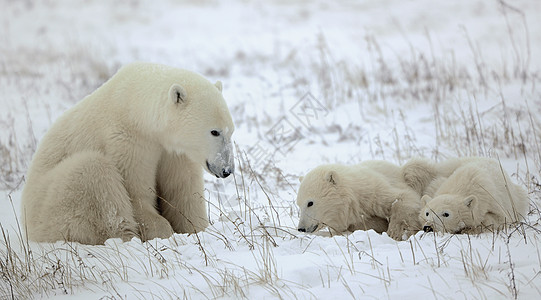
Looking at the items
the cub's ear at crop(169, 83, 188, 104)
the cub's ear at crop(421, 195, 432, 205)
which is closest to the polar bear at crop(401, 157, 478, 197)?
the cub's ear at crop(421, 195, 432, 205)

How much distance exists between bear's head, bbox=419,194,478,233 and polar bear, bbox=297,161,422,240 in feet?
1.06

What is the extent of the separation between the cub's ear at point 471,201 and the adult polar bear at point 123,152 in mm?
1833

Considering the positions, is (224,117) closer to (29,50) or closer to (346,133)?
(346,133)

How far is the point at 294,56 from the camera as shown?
1374 cm

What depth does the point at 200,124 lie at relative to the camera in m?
4.26

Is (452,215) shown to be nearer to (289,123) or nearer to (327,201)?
(327,201)

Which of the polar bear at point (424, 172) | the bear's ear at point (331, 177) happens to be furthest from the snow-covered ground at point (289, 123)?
the polar bear at point (424, 172)

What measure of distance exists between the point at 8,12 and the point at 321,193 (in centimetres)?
2026

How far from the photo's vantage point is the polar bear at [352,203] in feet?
14.6

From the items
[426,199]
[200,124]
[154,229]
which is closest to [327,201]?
[426,199]

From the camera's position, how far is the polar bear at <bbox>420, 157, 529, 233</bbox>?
4051 mm

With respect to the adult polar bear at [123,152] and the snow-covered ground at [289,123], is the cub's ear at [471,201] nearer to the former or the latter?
the snow-covered ground at [289,123]

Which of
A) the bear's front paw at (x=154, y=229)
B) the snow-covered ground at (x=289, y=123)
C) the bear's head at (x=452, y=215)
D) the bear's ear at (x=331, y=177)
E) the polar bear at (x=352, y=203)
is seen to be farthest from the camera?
the bear's ear at (x=331, y=177)

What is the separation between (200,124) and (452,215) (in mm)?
2065
